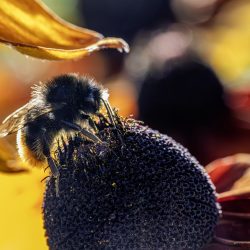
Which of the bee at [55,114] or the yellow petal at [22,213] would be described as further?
the yellow petal at [22,213]

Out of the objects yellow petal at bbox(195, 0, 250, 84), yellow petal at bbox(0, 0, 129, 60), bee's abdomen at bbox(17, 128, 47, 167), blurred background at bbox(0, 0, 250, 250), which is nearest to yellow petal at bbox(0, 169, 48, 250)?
blurred background at bbox(0, 0, 250, 250)

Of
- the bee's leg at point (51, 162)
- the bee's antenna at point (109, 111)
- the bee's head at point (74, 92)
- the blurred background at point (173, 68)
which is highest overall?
the blurred background at point (173, 68)

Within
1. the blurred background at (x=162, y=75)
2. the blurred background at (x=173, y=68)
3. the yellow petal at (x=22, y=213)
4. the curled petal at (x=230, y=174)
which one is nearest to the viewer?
the curled petal at (x=230, y=174)

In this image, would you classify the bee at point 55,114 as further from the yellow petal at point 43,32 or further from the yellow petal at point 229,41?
the yellow petal at point 229,41

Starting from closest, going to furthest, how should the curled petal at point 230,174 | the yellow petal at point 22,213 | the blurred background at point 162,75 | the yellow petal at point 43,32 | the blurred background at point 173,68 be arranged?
the yellow petal at point 43,32
the curled petal at point 230,174
the yellow petal at point 22,213
the blurred background at point 162,75
the blurred background at point 173,68

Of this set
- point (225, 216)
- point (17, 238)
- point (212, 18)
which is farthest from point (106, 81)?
point (225, 216)

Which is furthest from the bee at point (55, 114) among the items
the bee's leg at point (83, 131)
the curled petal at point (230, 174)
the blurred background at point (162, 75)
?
the curled petal at point (230, 174)

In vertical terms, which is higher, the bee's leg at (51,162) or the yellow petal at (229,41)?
the yellow petal at (229,41)
